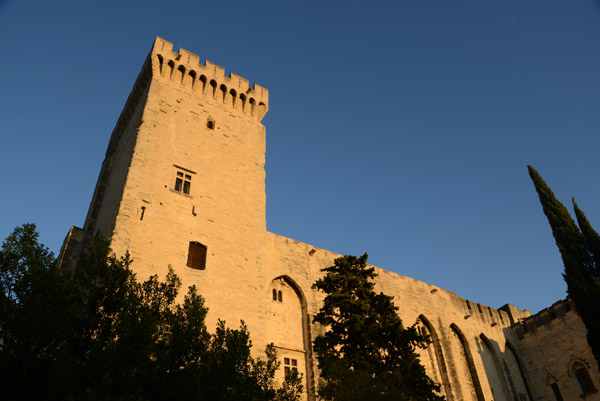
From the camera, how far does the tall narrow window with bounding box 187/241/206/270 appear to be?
15.1m

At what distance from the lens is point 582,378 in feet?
76.4

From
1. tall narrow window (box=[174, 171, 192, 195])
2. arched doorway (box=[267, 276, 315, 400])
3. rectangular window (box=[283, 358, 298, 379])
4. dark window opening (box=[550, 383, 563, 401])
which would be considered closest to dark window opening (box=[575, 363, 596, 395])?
dark window opening (box=[550, 383, 563, 401])

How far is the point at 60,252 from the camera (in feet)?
59.9

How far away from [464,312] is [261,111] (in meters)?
16.1

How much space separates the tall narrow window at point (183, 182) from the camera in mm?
16609

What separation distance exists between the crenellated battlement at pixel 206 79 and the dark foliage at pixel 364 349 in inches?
386

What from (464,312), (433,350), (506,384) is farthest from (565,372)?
(433,350)

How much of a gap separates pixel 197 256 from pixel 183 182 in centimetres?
305

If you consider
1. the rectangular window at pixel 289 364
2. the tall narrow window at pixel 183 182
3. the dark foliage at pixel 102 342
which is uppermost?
the tall narrow window at pixel 183 182

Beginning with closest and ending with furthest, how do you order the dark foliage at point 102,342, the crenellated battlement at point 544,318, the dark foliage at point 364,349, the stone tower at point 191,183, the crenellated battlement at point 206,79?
1. the dark foliage at point 102,342
2. the dark foliage at point 364,349
3. the stone tower at point 191,183
4. the crenellated battlement at point 206,79
5. the crenellated battlement at point 544,318

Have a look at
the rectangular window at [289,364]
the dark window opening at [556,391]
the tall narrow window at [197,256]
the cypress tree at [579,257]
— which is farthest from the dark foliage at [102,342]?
the dark window opening at [556,391]

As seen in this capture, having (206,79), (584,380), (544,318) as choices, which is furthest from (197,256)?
(544,318)

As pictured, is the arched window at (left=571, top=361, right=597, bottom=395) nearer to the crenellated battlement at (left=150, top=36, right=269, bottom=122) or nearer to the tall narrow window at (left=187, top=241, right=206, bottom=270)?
the tall narrow window at (left=187, top=241, right=206, bottom=270)

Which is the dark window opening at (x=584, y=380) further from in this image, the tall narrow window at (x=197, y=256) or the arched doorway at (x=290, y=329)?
the tall narrow window at (x=197, y=256)
